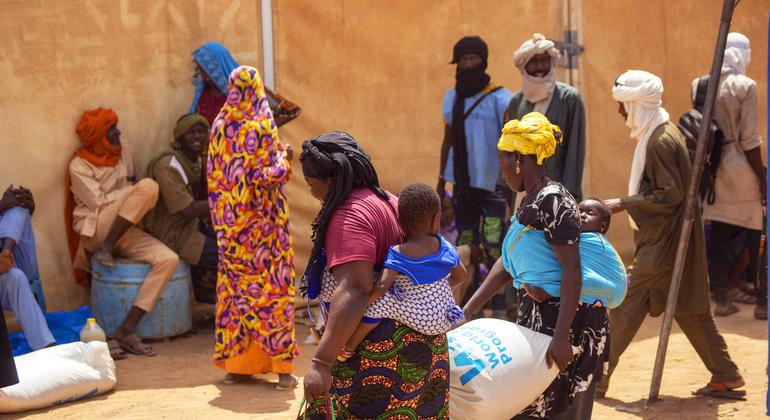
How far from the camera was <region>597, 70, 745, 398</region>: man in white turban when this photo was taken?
5.80m

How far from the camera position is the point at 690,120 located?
782cm

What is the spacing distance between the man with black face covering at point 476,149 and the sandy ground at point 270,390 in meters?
1.45

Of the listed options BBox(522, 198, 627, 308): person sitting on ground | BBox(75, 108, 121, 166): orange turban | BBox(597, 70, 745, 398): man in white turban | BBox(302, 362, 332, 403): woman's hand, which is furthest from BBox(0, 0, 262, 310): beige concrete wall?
BBox(302, 362, 332, 403): woman's hand

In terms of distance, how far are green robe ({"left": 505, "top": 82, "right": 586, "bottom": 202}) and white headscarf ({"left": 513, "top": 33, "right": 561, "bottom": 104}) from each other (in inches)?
2.6

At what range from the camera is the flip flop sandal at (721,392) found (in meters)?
6.13

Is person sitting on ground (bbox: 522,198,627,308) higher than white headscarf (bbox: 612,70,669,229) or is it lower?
lower

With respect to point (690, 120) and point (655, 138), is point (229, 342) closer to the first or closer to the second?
point (655, 138)

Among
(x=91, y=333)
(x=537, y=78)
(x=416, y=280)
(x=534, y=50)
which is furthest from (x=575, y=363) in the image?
(x=91, y=333)

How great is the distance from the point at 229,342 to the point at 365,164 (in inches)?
135

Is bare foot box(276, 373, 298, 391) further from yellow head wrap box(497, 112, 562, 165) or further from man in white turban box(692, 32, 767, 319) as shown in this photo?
man in white turban box(692, 32, 767, 319)

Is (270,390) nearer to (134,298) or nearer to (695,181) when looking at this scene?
(134,298)

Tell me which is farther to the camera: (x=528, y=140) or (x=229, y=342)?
(x=229, y=342)

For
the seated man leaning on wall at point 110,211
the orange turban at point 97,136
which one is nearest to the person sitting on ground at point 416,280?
the seated man leaning on wall at point 110,211

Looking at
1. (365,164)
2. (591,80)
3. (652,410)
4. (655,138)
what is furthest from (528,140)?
(591,80)
